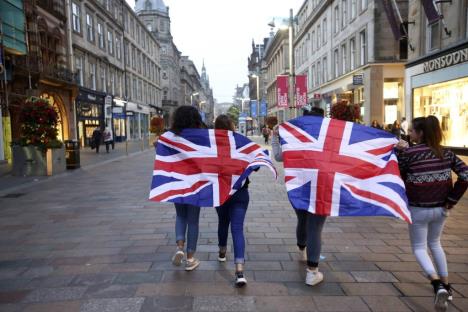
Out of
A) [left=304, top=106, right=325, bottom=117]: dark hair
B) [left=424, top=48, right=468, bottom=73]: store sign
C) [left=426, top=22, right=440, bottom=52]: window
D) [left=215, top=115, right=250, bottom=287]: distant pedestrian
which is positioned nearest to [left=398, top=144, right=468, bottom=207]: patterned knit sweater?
[left=304, top=106, right=325, bottom=117]: dark hair

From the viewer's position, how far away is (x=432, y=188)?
373cm

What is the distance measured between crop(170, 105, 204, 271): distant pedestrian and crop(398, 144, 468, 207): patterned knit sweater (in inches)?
90.5

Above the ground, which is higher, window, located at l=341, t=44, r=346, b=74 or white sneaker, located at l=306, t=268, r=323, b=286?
window, located at l=341, t=44, r=346, b=74

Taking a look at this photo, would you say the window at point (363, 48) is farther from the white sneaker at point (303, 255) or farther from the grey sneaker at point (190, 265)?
the grey sneaker at point (190, 265)

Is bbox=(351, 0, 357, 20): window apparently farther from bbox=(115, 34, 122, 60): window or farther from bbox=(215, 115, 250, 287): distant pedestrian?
bbox=(215, 115, 250, 287): distant pedestrian

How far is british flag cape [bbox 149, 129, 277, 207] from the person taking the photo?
4.53 meters

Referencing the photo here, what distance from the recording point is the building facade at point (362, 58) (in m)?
25.7

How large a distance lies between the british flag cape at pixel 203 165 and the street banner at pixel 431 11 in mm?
16308

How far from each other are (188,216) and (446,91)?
56.5 ft

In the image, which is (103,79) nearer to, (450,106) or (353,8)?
(353,8)

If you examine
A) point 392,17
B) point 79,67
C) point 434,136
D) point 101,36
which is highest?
point 101,36

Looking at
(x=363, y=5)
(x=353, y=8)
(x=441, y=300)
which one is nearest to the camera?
(x=441, y=300)

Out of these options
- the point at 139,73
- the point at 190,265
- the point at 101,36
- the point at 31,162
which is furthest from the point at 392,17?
the point at 139,73

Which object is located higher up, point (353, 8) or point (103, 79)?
point (353, 8)
